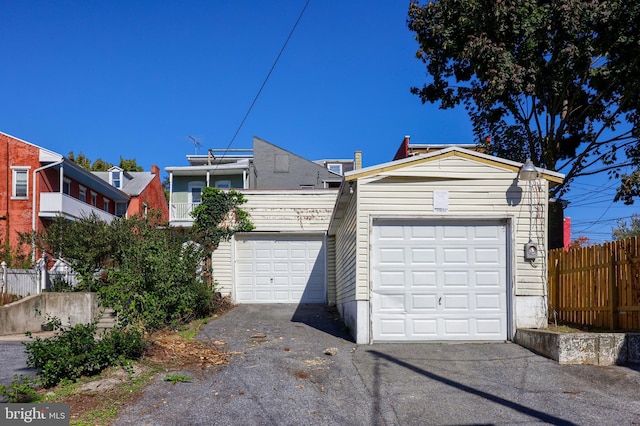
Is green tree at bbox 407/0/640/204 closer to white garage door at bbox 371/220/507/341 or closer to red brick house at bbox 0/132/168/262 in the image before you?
white garage door at bbox 371/220/507/341

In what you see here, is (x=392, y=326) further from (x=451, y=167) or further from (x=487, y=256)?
(x=451, y=167)

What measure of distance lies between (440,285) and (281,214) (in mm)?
8368

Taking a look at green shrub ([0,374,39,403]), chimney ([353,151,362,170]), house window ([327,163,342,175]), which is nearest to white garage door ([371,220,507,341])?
green shrub ([0,374,39,403])

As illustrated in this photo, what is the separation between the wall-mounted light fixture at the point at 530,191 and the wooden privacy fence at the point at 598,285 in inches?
34.4

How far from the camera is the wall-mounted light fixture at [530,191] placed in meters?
9.47

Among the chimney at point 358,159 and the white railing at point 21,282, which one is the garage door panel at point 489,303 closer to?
the white railing at point 21,282

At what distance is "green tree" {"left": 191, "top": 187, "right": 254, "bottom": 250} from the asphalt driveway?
7.51 metres

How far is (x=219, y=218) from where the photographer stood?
17.3m

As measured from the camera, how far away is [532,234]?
10094 mm

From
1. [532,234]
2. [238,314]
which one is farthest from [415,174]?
[238,314]

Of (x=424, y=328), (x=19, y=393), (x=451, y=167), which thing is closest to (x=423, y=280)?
(x=424, y=328)

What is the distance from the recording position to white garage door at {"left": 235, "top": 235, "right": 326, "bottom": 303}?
17.2 meters

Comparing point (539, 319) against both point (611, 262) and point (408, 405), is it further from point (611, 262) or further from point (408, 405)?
point (408, 405)

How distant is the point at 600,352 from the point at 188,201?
23.8 m
